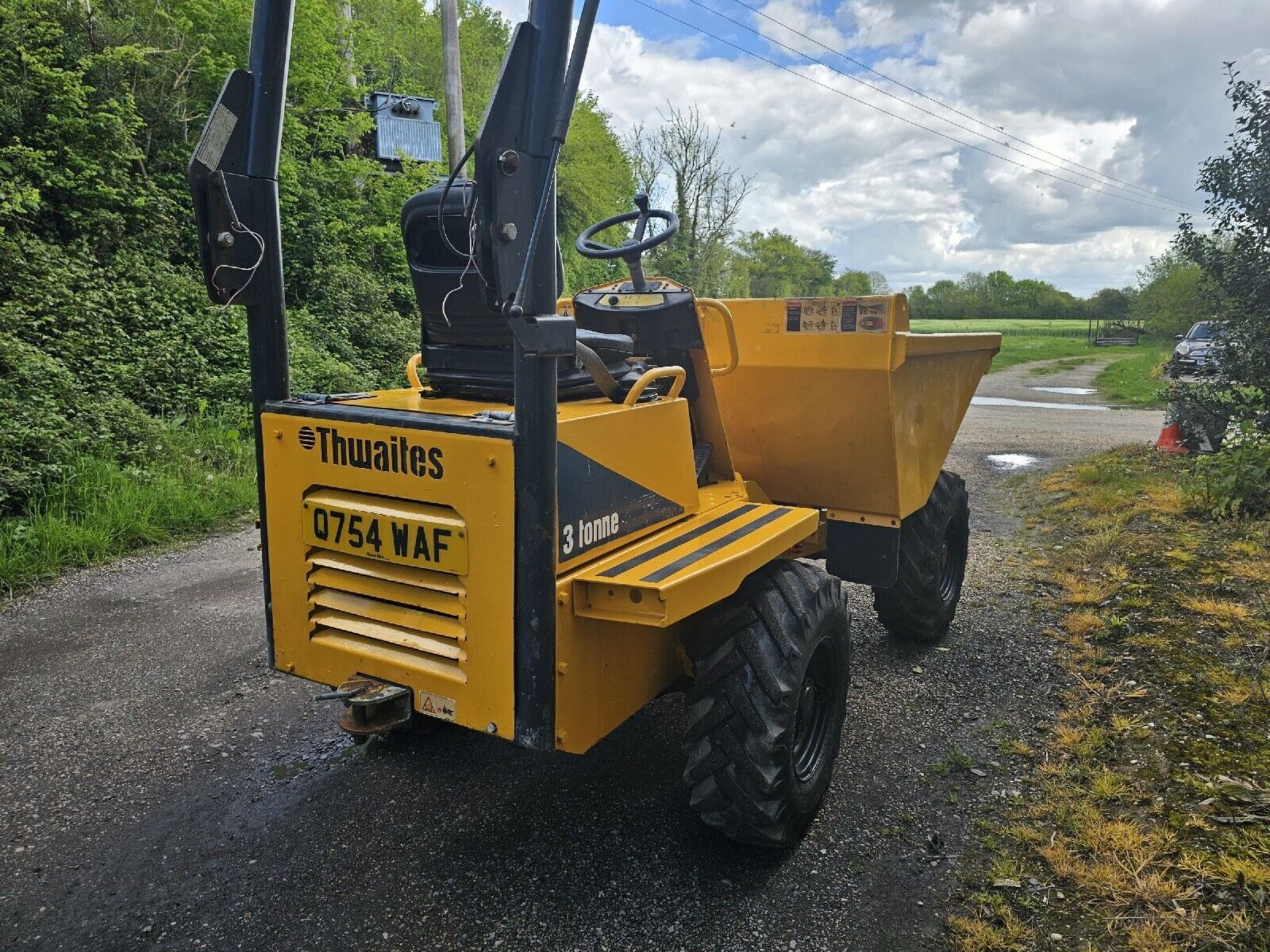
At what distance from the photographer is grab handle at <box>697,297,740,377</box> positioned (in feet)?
10.7

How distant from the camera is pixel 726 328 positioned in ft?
11.5

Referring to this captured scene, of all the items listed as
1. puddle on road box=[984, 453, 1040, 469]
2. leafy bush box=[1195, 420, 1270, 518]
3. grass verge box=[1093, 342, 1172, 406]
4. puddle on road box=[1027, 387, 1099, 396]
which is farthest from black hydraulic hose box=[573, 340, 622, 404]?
puddle on road box=[1027, 387, 1099, 396]

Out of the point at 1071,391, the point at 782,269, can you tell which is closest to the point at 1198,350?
the point at 1071,391

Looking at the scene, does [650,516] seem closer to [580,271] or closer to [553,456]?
[553,456]

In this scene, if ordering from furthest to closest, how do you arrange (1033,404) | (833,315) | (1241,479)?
(1033,404) < (1241,479) < (833,315)

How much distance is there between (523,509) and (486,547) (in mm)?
183

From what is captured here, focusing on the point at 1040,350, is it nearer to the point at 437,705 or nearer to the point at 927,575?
the point at 927,575

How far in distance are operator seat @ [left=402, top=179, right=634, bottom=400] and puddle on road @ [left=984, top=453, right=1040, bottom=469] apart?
8.29 m

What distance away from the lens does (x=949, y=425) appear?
180 inches

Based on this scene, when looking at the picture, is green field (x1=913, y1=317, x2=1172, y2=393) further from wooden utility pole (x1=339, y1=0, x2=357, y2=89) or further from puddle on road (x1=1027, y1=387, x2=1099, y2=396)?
wooden utility pole (x1=339, y1=0, x2=357, y2=89)

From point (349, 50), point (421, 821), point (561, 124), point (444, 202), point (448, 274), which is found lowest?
point (421, 821)

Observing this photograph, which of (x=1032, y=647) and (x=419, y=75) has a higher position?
(x=419, y=75)

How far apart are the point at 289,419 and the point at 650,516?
1.19 meters

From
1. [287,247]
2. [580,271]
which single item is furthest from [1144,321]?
[287,247]
